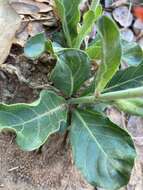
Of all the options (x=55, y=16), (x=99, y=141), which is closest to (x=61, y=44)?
(x=55, y=16)

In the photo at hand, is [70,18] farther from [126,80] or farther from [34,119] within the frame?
[34,119]

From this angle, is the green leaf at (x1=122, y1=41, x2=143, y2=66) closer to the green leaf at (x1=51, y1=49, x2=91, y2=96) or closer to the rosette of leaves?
the rosette of leaves

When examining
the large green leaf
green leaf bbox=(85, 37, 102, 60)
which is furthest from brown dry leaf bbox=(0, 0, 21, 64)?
green leaf bbox=(85, 37, 102, 60)

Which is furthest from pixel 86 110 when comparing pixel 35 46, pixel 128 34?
pixel 128 34

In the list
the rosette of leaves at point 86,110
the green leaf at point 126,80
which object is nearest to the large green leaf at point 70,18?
the rosette of leaves at point 86,110

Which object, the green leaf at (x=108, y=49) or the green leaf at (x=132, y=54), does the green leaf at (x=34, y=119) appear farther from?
the green leaf at (x=132, y=54)

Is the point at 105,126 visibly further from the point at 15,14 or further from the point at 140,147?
the point at 15,14
